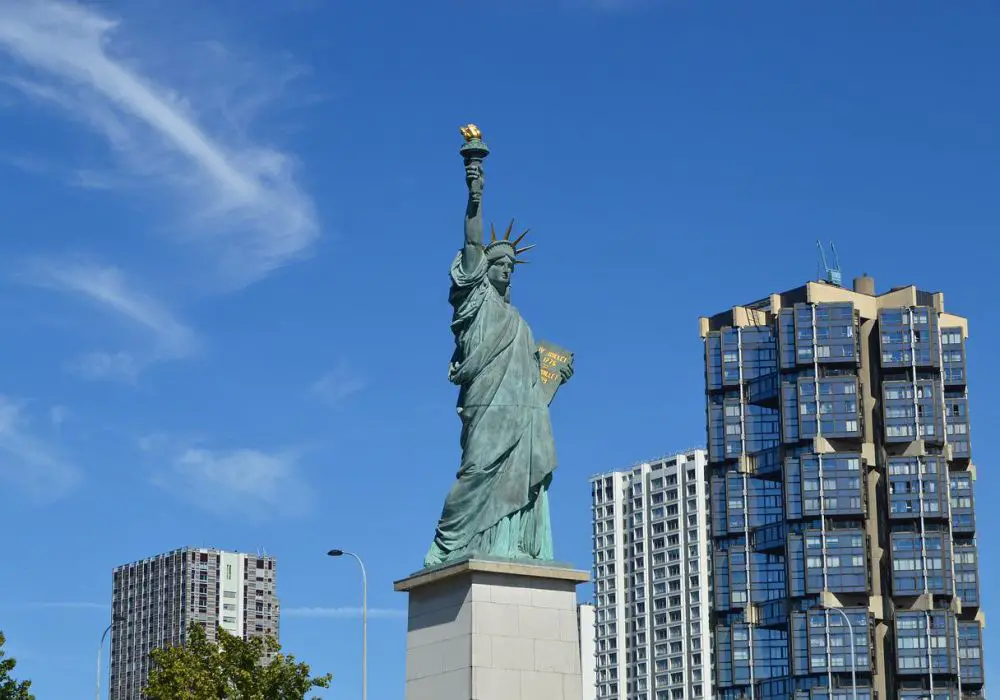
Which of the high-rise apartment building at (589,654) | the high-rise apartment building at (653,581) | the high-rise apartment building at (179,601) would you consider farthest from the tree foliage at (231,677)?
the high-rise apartment building at (589,654)

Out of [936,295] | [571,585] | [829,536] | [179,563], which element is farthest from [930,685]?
[571,585]

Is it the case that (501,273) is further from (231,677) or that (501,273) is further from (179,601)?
(179,601)

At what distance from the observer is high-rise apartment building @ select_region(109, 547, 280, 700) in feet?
515

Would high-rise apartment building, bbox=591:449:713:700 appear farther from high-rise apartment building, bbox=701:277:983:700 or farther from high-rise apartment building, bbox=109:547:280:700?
high-rise apartment building, bbox=701:277:983:700

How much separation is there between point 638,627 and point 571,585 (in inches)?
5912

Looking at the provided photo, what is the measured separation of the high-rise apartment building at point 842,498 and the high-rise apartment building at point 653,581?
142 ft

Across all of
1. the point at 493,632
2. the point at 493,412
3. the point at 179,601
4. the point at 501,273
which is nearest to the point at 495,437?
the point at 493,412

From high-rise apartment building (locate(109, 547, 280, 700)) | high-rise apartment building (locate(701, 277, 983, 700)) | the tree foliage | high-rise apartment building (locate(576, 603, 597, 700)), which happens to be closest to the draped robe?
the tree foliage

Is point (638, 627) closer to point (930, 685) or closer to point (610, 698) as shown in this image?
point (610, 698)

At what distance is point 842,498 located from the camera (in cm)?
12400

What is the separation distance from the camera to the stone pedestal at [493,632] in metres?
31.1

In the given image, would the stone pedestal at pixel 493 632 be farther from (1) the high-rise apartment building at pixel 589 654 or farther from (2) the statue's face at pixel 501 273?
(1) the high-rise apartment building at pixel 589 654

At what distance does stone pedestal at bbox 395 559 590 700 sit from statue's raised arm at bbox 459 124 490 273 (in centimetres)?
615

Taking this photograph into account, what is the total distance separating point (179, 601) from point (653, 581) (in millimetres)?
51529
